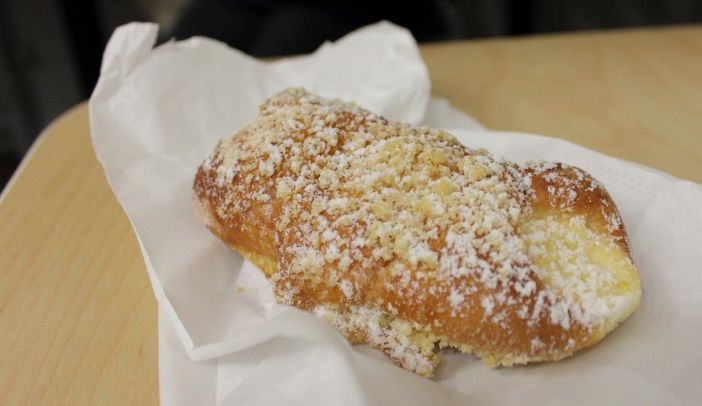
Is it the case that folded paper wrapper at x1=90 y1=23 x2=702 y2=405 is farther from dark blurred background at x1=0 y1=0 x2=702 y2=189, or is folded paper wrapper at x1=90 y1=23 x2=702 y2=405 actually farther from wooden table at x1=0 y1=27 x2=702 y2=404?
dark blurred background at x1=0 y1=0 x2=702 y2=189

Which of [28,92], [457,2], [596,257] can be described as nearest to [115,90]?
[596,257]

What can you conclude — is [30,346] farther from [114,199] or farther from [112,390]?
[114,199]

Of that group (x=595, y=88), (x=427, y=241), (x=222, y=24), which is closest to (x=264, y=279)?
(x=427, y=241)

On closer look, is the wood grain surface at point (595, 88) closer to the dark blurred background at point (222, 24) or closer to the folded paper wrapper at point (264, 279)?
the folded paper wrapper at point (264, 279)

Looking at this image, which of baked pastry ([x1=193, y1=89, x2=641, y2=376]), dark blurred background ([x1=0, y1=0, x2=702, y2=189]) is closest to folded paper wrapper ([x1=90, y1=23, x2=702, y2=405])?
baked pastry ([x1=193, y1=89, x2=641, y2=376])

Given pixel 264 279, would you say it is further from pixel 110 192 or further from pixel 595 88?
pixel 595 88
